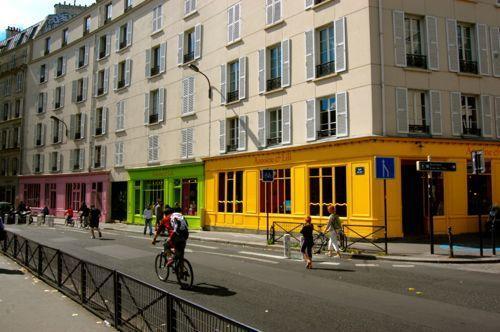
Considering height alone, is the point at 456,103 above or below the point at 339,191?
above

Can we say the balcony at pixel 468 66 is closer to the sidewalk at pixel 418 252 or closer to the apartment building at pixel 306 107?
the apartment building at pixel 306 107

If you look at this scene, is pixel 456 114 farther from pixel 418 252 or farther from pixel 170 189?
pixel 170 189

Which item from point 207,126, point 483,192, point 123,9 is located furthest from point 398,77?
point 123,9

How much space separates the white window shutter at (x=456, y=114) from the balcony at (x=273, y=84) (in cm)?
769

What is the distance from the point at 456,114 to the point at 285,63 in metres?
7.77

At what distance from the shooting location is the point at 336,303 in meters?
7.95

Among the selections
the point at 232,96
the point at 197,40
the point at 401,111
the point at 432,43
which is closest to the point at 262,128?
the point at 232,96

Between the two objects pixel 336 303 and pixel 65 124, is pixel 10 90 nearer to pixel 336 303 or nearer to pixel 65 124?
pixel 65 124

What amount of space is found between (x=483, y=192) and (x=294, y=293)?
14410 millimetres

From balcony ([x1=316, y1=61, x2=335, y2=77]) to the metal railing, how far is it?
1368 centimetres

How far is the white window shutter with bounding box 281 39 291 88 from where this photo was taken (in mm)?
21297

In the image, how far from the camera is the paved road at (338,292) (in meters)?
6.85

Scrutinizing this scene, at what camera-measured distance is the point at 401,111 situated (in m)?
18.3

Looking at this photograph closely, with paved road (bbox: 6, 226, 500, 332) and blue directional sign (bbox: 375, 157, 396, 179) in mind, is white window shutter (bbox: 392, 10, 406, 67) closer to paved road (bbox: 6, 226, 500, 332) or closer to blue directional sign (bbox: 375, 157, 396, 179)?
blue directional sign (bbox: 375, 157, 396, 179)
